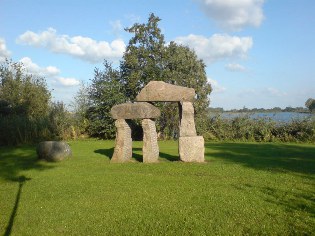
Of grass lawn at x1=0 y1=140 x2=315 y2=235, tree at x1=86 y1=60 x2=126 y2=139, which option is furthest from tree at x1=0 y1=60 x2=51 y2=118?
grass lawn at x1=0 y1=140 x2=315 y2=235

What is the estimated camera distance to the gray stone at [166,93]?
14.7 meters

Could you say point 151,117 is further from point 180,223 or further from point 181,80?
point 181,80

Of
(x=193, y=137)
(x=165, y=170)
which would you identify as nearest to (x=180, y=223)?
(x=165, y=170)

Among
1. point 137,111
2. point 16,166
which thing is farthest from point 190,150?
point 16,166

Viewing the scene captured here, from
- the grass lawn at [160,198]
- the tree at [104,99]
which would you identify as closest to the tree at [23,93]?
the tree at [104,99]

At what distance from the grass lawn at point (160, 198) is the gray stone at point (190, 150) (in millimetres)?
443

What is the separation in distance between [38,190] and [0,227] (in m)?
2.95

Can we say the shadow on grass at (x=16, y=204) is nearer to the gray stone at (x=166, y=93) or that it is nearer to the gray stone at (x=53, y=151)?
the gray stone at (x=53, y=151)

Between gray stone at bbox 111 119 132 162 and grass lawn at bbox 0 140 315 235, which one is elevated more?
gray stone at bbox 111 119 132 162

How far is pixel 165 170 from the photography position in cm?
1279

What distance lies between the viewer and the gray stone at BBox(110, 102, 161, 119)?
14.7m

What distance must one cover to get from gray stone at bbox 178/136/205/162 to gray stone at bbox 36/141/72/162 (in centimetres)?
514

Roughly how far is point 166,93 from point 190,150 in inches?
96.8

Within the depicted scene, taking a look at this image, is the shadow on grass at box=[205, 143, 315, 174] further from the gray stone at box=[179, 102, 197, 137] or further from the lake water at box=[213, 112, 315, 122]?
the lake water at box=[213, 112, 315, 122]
